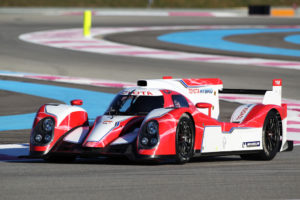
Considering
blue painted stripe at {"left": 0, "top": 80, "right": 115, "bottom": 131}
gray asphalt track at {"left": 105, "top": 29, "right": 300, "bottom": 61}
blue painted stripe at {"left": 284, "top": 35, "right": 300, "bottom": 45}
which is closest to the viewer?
blue painted stripe at {"left": 0, "top": 80, "right": 115, "bottom": 131}

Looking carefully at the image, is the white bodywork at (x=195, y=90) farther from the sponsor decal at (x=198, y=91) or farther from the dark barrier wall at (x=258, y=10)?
the dark barrier wall at (x=258, y=10)

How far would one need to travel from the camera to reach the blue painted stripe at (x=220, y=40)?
98.0 feet

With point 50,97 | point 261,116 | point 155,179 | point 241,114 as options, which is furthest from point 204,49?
point 155,179

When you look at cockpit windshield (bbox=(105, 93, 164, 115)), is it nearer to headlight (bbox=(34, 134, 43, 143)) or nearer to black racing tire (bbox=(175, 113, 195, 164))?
black racing tire (bbox=(175, 113, 195, 164))

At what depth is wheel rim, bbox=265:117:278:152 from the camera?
34.3ft

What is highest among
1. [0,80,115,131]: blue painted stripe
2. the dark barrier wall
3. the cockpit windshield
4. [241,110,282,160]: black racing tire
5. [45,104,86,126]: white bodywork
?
the cockpit windshield

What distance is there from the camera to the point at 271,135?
10523mm

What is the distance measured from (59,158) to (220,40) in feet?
83.4

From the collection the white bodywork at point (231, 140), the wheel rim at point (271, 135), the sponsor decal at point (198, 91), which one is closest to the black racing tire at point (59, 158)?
the white bodywork at point (231, 140)

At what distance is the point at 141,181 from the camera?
320 inches

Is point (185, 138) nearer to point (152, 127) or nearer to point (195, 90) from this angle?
point (152, 127)

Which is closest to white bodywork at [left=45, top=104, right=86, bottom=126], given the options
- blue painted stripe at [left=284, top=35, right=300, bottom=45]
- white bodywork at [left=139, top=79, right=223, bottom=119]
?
white bodywork at [left=139, top=79, right=223, bottom=119]

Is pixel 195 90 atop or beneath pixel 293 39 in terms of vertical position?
atop

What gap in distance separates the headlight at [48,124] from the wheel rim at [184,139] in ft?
5.25
